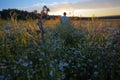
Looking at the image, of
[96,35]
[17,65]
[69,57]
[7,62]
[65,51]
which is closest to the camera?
[17,65]

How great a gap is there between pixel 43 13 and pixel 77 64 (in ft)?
3.85

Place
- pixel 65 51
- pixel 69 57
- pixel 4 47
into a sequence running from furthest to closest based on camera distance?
pixel 4 47 < pixel 65 51 < pixel 69 57

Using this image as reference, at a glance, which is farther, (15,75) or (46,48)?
(46,48)

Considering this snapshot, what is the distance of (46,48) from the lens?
13.2ft

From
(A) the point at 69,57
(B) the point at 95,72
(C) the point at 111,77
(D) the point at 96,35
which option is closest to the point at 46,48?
(A) the point at 69,57

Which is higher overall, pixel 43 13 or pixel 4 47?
pixel 43 13

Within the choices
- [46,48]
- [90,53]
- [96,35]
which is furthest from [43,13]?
[96,35]

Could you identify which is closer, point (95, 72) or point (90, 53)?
point (95, 72)

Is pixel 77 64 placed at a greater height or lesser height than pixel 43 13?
lesser

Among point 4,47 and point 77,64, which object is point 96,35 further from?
point 4,47

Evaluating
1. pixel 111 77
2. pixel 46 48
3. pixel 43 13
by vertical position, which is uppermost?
pixel 43 13

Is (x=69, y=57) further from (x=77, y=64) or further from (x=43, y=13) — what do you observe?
(x=43, y=13)

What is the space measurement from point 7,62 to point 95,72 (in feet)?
5.49

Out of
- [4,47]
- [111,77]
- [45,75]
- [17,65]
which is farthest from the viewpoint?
[4,47]
